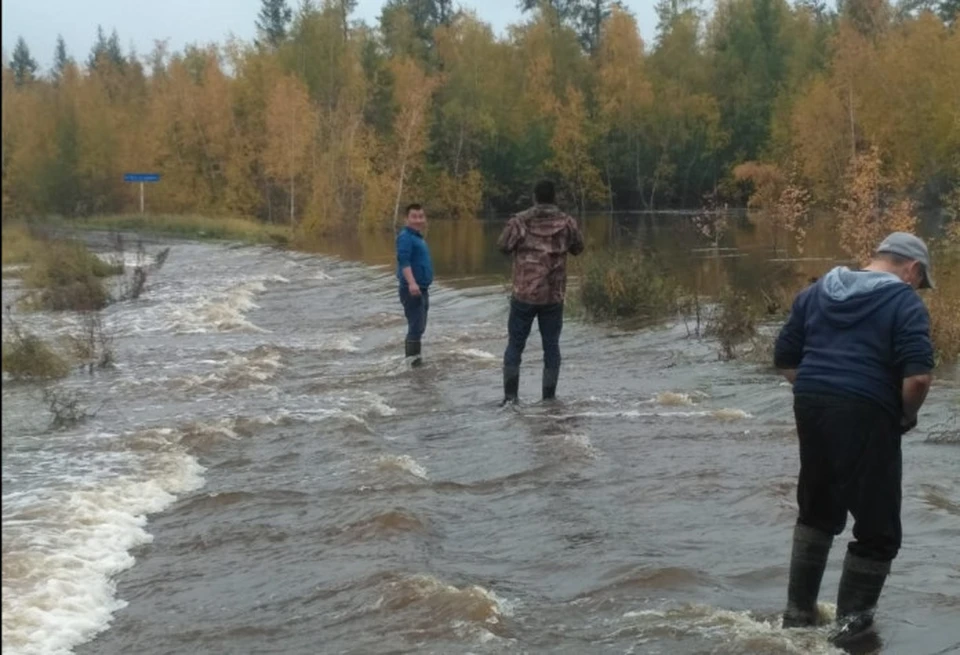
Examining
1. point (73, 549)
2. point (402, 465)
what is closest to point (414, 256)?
point (402, 465)

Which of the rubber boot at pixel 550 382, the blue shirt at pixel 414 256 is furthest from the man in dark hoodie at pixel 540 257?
the blue shirt at pixel 414 256

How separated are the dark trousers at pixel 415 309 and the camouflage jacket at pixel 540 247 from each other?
2623 mm

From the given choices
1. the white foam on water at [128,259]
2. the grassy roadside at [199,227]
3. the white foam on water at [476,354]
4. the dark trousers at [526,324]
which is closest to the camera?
the dark trousers at [526,324]

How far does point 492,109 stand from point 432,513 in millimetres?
67180

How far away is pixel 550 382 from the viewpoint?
1077 centimetres

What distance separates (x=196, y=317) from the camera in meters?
20.0

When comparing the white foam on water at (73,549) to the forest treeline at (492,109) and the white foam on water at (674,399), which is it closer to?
the white foam on water at (674,399)

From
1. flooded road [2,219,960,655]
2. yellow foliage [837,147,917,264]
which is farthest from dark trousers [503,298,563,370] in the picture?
yellow foliage [837,147,917,264]

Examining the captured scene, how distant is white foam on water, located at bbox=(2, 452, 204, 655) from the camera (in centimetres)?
542

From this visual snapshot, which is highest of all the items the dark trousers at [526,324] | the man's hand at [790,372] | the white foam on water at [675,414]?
the man's hand at [790,372]

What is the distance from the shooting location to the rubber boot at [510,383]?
1056 centimetres

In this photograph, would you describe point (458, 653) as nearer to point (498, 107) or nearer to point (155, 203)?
point (155, 203)

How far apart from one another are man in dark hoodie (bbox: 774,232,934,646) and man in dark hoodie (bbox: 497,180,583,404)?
5.29 m

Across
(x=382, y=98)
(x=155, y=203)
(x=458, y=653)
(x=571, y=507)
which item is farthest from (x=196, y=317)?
(x=382, y=98)
